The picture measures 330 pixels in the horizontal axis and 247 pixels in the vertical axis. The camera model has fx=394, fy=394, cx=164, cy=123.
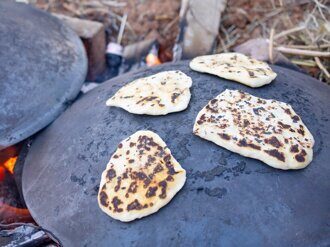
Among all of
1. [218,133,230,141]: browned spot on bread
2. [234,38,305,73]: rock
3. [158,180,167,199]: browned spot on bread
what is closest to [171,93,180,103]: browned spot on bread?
[218,133,230,141]: browned spot on bread

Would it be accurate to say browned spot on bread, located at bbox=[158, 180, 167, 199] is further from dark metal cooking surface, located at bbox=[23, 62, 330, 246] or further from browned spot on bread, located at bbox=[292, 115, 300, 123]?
browned spot on bread, located at bbox=[292, 115, 300, 123]

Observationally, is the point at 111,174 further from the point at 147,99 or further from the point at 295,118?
the point at 295,118

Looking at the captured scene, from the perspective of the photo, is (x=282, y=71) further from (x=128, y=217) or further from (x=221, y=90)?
(x=128, y=217)

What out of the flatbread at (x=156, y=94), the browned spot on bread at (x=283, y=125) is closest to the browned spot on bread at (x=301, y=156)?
the browned spot on bread at (x=283, y=125)

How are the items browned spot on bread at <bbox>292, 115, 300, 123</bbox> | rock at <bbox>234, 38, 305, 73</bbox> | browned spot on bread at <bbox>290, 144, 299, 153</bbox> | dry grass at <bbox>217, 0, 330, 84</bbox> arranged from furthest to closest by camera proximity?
dry grass at <bbox>217, 0, 330, 84</bbox>, rock at <bbox>234, 38, 305, 73</bbox>, browned spot on bread at <bbox>292, 115, 300, 123</bbox>, browned spot on bread at <bbox>290, 144, 299, 153</bbox>

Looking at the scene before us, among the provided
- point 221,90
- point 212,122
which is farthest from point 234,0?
point 212,122

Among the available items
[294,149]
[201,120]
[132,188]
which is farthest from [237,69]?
[132,188]
